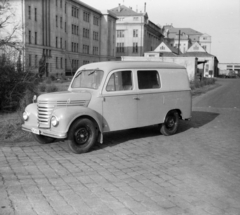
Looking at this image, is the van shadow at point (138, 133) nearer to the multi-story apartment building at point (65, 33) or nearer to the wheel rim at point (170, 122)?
the wheel rim at point (170, 122)

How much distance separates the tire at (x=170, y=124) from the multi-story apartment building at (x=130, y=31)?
91502 millimetres

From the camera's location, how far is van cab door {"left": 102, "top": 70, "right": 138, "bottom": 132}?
24.3ft

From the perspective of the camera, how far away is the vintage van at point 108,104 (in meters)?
6.88

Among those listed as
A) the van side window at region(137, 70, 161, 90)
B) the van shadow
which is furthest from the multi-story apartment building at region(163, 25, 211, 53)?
the van side window at region(137, 70, 161, 90)

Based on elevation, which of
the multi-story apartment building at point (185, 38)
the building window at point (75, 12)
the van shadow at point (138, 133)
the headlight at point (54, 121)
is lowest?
the van shadow at point (138, 133)

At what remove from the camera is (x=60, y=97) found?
276 inches

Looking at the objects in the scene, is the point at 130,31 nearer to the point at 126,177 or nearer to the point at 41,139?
the point at 41,139

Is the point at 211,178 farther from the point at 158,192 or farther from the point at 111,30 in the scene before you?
the point at 111,30

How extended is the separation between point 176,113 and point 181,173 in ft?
11.8

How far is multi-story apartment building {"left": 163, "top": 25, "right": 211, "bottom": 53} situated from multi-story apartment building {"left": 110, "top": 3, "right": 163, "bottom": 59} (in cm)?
3720

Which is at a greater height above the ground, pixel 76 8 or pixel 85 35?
pixel 76 8

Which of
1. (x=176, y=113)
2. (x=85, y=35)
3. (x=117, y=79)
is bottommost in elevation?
(x=176, y=113)

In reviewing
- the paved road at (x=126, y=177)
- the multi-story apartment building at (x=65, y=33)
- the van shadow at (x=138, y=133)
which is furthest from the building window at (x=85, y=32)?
the paved road at (x=126, y=177)

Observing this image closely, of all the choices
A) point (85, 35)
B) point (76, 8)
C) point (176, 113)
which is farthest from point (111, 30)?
point (176, 113)
